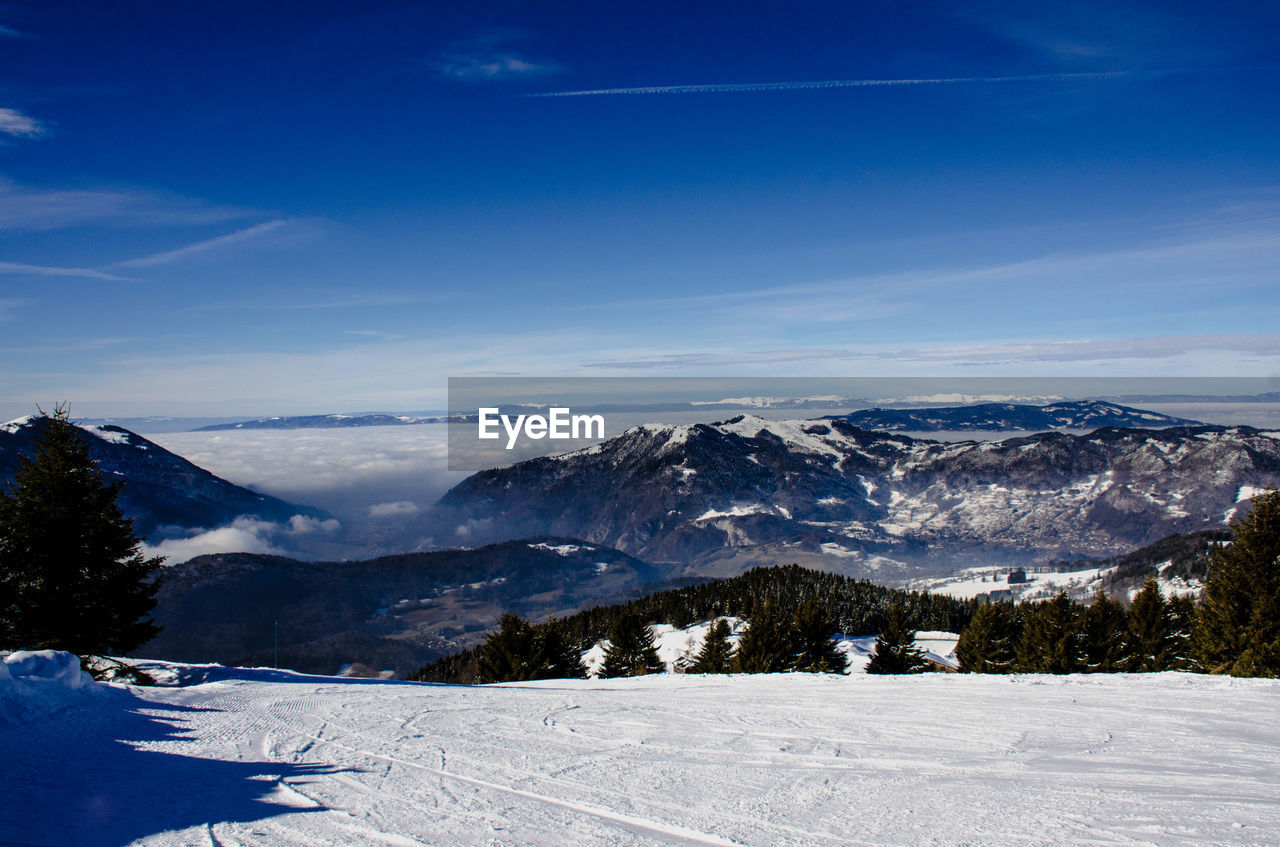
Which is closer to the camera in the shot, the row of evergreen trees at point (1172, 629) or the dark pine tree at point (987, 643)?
the row of evergreen trees at point (1172, 629)

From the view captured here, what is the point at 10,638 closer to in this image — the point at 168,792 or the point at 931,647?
the point at 168,792

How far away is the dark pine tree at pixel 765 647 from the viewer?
143 ft

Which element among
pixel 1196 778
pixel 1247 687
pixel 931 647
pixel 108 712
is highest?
pixel 108 712

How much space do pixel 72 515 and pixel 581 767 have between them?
2310cm

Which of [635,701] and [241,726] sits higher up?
[241,726]

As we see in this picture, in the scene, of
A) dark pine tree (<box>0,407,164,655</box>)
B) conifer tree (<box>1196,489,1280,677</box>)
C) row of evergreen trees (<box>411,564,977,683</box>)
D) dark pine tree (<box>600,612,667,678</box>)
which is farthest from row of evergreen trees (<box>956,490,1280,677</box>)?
dark pine tree (<box>0,407,164,655</box>)

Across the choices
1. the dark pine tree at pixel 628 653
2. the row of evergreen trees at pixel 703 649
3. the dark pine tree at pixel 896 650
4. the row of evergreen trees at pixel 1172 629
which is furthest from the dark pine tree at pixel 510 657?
the row of evergreen trees at pixel 1172 629

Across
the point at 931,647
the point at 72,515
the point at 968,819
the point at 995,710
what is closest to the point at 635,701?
the point at 995,710

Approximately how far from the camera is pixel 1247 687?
57.9 feet

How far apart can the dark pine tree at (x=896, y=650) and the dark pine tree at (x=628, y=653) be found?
721 inches

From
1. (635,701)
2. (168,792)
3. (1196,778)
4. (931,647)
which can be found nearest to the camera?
(168,792)

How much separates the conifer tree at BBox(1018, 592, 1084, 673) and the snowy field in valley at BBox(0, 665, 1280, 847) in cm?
3383

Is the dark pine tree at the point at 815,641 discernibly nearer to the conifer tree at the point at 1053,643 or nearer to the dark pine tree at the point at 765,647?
the dark pine tree at the point at 765,647

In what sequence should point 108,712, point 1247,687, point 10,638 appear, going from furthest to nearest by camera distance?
point 10,638, point 1247,687, point 108,712
